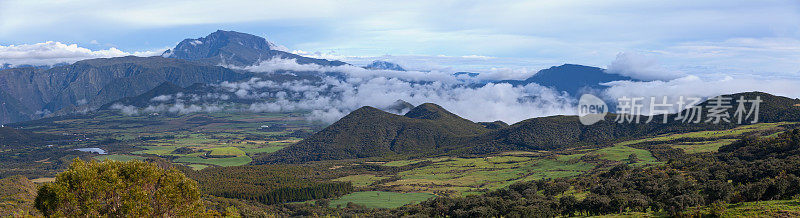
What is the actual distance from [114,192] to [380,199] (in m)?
100

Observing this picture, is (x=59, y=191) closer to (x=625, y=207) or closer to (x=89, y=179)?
(x=89, y=179)

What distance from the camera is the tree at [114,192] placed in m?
52.0

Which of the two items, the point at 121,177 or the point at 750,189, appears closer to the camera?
the point at 121,177

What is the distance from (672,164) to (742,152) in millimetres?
19430

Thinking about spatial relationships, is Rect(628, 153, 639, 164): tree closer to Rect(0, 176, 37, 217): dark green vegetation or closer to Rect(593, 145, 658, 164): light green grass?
Rect(593, 145, 658, 164): light green grass

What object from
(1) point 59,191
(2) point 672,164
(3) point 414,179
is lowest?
(3) point 414,179

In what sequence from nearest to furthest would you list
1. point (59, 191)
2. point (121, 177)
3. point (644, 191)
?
point (59, 191) < point (121, 177) < point (644, 191)

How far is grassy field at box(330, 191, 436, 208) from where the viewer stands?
14175cm

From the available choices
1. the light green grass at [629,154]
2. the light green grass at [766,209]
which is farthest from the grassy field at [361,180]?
the light green grass at [766,209]

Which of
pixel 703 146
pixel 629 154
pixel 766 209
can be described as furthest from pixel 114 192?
pixel 703 146

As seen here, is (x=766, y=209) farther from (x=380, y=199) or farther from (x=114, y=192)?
(x=380, y=199)

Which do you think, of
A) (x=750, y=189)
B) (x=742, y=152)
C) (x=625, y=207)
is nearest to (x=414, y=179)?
(x=742, y=152)

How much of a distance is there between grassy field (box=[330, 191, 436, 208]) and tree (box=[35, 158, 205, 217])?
84.7 m

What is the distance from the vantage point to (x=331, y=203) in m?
148
